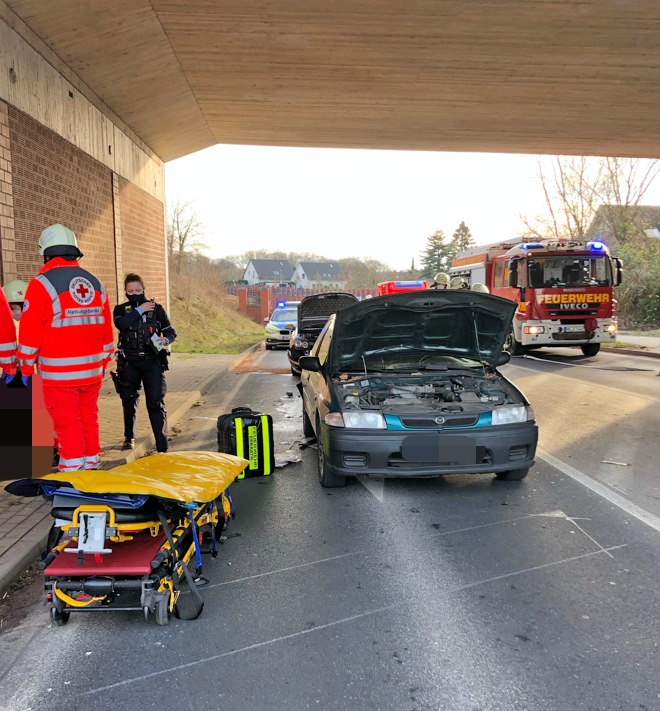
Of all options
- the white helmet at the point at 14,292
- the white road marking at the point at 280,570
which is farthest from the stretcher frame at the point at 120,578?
the white helmet at the point at 14,292

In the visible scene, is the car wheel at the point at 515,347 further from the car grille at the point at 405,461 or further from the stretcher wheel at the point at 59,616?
the stretcher wheel at the point at 59,616

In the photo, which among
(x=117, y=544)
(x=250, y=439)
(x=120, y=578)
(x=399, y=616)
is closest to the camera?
(x=120, y=578)

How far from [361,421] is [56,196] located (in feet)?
22.4

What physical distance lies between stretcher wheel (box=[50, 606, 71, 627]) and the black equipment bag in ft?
8.23

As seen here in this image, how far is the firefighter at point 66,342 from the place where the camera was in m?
4.23

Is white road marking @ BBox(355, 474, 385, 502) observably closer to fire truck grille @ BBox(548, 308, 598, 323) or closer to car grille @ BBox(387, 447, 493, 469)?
car grille @ BBox(387, 447, 493, 469)

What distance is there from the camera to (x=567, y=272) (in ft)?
50.2

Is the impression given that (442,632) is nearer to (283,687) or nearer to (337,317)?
(283,687)

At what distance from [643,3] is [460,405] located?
683cm

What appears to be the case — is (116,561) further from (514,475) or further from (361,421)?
(514,475)

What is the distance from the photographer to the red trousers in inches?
173

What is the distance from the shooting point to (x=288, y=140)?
16047 mm

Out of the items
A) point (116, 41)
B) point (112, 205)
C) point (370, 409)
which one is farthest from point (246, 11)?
point (370, 409)

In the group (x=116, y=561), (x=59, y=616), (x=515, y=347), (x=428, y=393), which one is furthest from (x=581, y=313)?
(x=59, y=616)
